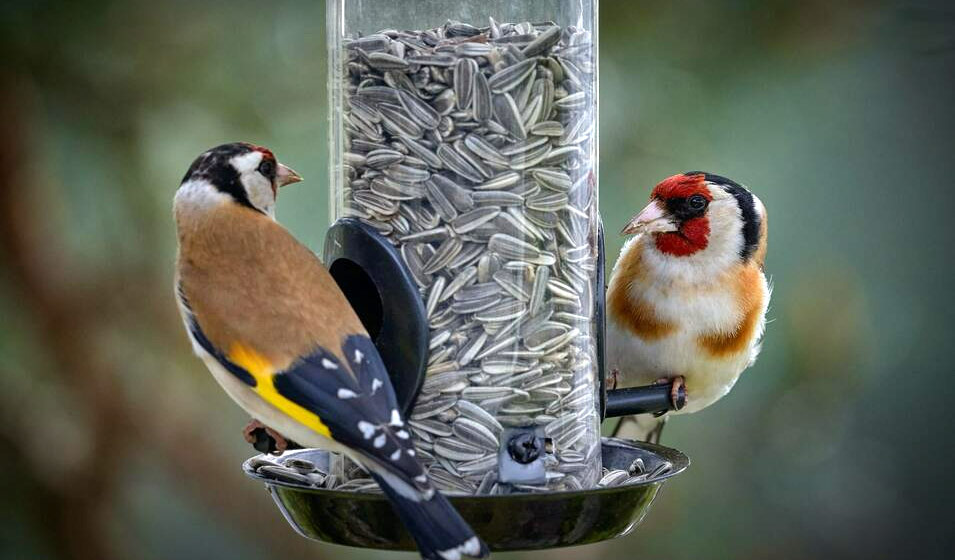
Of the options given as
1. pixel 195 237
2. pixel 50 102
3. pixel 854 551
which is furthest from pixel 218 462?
pixel 854 551

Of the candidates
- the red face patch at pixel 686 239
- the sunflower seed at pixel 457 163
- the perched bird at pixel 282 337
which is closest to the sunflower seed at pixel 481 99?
the sunflower seed at pixel 457 163

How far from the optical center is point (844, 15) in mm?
6754

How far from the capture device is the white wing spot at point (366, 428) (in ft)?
11.5

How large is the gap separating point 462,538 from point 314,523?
56 centimetres

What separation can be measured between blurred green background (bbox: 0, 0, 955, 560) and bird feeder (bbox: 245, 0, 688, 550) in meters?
2.27

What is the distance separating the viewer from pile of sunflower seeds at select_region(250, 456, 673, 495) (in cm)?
396

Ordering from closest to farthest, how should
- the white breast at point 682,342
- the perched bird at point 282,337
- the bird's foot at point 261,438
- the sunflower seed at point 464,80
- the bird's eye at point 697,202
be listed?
the perched bird at point 282,337 < the sunflower seed at point 464,80 < the bird's foot at point 261,438 < the bird's eye at point 697,202 < the white breast at point 682,342

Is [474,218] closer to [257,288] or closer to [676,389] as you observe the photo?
[257,288]

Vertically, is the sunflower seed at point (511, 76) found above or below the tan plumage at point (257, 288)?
above

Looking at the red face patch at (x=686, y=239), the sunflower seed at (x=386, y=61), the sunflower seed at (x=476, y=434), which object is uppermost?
the sunflower seed at (x=386, y=61)

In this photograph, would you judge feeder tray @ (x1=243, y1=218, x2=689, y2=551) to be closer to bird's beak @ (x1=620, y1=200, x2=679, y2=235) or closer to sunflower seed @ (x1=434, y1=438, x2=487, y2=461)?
sunflower seed @ (x1=434, y1=438, x2=487, y2=461)

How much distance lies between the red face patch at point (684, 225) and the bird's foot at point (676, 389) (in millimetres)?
417

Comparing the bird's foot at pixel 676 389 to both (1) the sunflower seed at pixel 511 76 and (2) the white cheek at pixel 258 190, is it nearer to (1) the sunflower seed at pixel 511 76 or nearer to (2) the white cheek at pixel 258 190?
(1) the sunflower seed at pixel 511 76

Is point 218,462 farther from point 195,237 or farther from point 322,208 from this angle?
point 195,237
